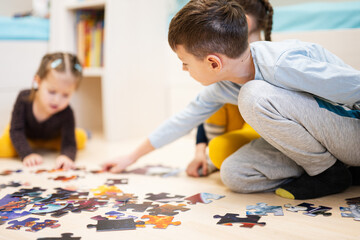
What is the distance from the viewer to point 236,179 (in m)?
1.27

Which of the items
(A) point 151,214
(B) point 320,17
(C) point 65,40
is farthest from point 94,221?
(C) point 65,40

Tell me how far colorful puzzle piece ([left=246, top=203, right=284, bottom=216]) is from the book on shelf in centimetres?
166

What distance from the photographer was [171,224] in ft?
3.31

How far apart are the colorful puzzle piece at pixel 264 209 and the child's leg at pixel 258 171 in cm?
12

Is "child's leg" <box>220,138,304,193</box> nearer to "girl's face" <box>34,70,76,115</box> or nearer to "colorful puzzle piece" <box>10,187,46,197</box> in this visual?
"colorful puzzle piece" <box>10,187,46,197</box>

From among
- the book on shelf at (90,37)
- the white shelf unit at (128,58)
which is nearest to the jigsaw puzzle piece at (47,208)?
the white shelf unit at (128,58)

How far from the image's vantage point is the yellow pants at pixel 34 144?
1.90m

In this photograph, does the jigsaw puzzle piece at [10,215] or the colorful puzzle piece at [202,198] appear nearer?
the jigsaw puzzle piece at [10,215]

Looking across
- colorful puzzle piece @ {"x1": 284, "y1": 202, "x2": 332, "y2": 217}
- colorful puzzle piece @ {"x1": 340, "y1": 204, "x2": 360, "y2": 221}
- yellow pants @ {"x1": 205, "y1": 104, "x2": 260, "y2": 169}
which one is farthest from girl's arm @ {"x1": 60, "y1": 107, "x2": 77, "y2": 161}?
colorful puzzle piece @ {"x1": 340, "y1": 204, "x2": 360, "y2": 221}

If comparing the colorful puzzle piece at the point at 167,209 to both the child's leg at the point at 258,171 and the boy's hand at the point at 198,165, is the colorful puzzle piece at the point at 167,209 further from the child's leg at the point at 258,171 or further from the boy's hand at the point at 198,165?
the boy's hand at the point at 198,165

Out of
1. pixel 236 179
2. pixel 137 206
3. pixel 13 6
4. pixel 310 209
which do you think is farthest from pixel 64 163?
pixel 13 6

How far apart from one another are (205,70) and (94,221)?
1.65 feet

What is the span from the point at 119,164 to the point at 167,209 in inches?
19.7

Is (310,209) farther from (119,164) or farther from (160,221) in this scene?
(119,164)
